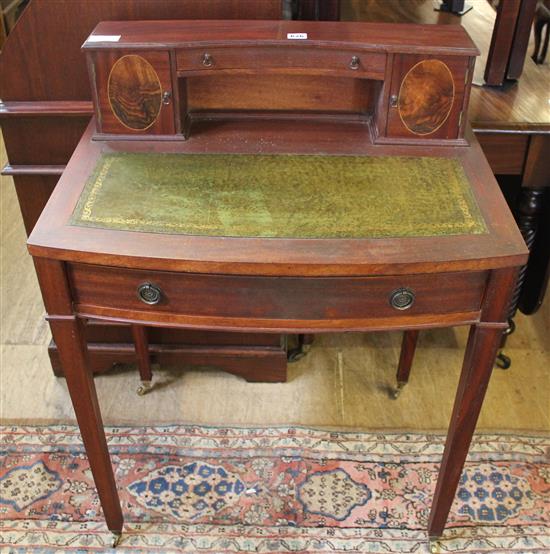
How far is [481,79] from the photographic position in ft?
5.62

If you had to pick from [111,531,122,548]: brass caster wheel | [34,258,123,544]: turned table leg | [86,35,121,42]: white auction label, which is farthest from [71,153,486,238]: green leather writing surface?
[111,531,122,548]: brass caster wheel

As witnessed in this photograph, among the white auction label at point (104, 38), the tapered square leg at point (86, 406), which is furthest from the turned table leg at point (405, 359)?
the white auction label at point (104, 38)

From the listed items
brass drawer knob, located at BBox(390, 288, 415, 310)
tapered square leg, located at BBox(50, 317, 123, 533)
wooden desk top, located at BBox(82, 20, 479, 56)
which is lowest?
tapered square leg, located at BBox(50, 317, 123, 533)

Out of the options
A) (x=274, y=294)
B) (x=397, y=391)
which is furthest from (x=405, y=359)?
(x=274, y=294)

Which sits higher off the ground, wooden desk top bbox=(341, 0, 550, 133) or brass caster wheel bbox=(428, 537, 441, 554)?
wooden desk top bbox=(341, 0, 550, 133)

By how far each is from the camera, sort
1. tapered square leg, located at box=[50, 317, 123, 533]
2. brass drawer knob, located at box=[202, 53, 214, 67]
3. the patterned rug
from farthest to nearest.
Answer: the patterned rug, brass drawer knob, located at box=[202, 53, 214, 67], tapered square leg, located at box=[50, 317, 123, 533]

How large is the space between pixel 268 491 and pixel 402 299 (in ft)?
2.34

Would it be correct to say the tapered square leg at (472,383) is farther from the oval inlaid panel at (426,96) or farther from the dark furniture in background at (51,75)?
the dark furniture in background at (51,75)

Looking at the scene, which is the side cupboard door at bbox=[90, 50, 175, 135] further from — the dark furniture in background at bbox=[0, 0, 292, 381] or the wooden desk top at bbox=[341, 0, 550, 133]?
the wooden desk top at bbox=[341, 0, 550, 133]

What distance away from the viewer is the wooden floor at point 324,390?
6.16 feet

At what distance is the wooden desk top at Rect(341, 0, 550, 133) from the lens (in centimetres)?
157

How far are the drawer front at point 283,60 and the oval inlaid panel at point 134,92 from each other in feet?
0.20

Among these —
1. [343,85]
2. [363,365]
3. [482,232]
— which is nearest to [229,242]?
[482,232]

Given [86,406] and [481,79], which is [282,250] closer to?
[86,406]
